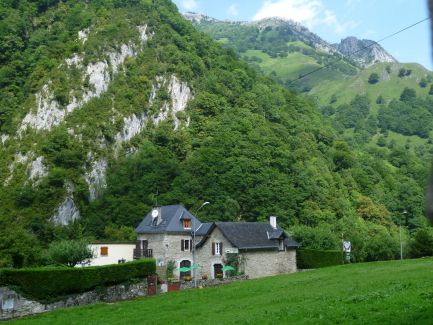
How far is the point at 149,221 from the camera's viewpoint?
2498 inches

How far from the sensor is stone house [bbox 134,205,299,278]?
5912 centimetres

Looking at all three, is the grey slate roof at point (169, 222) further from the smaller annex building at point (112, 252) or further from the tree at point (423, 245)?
the tree at point (423, 245)

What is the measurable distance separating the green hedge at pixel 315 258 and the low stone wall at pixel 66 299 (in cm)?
2718

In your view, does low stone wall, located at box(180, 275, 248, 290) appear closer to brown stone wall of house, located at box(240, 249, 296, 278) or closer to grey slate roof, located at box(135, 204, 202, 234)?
brown stone wall of house, located at box(240, 249, 296, 278)

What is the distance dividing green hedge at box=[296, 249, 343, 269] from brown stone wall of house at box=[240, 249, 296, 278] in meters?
2.26

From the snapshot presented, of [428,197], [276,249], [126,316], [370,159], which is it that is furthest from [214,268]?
[370,159]

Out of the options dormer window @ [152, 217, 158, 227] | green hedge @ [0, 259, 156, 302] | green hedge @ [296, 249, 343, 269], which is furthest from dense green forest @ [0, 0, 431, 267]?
green hedge @ [0, 259, 156, 302]

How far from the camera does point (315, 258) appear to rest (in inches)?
2689

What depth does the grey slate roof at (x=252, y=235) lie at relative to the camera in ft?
194

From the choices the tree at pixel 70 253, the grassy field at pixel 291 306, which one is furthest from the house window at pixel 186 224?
the grassy field at pixel 291 306

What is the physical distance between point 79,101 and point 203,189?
4017cm

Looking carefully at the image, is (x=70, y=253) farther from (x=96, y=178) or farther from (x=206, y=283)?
(x=96, y=178)

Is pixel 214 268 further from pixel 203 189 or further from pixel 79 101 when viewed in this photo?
pixel 79 101

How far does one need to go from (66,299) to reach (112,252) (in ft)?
83.8
